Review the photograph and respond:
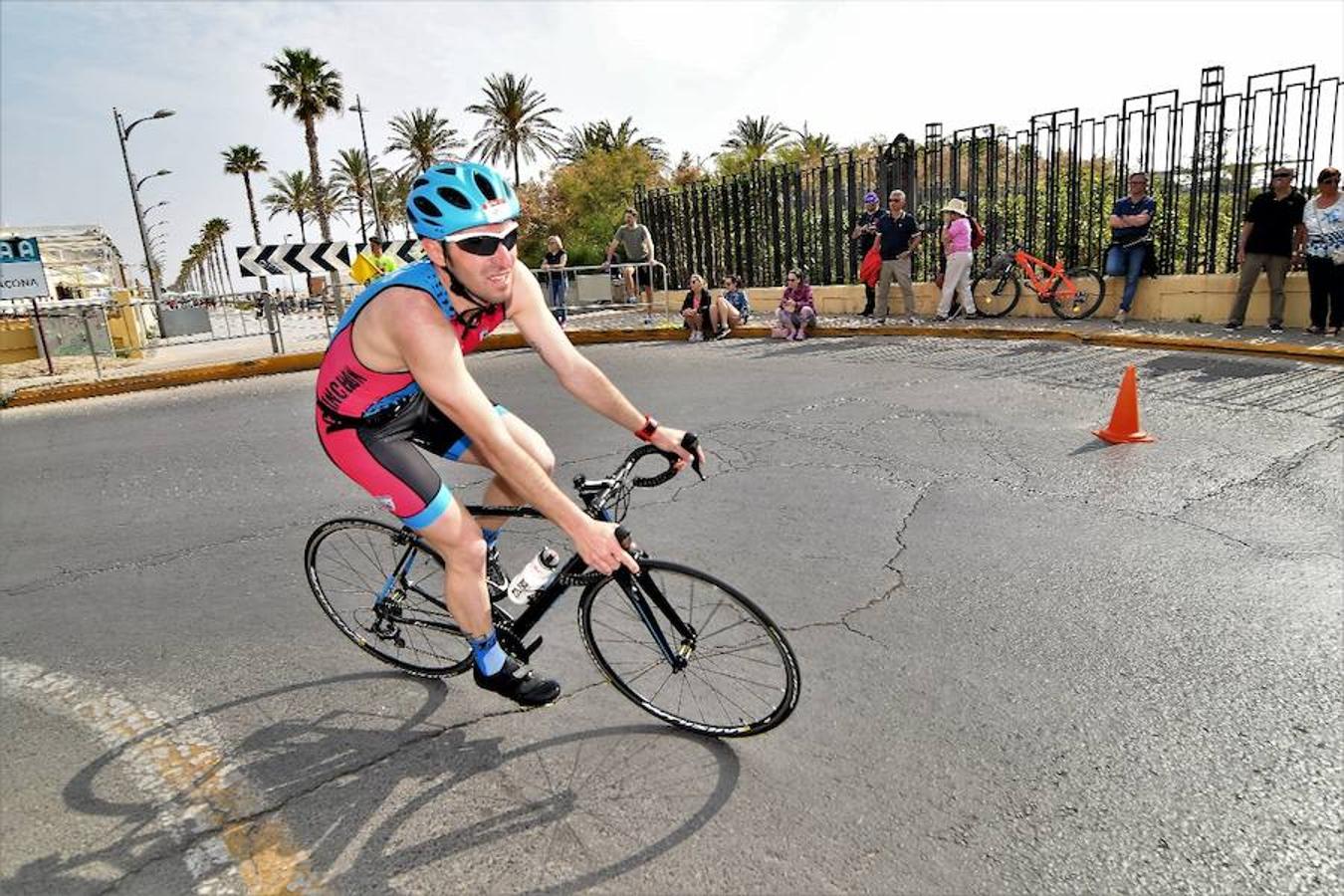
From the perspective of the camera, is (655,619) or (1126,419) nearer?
(655,619)

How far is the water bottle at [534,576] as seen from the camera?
118 inches

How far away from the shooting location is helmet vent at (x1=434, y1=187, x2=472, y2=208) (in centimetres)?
266

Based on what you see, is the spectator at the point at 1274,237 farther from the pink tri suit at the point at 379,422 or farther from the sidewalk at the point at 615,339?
the pink tri suit at the point at 379,422

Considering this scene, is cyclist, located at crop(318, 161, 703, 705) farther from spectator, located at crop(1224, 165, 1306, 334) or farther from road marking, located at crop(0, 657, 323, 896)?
spectator, located at crop(1224, 165, 1306, 334)

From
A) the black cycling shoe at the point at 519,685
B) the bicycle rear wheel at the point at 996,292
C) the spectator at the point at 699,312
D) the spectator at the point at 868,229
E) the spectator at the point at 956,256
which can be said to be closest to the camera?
the black cycling shoe at the point at 519,685

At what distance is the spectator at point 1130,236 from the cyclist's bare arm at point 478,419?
10.9m

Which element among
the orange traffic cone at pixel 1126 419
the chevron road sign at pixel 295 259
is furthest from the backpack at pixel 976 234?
the chevron road sign at pixel 295 259

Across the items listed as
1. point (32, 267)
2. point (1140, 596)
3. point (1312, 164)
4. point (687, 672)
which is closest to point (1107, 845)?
point (687, 672)

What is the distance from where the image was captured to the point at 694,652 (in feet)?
10.3

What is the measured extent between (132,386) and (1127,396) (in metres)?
13.4

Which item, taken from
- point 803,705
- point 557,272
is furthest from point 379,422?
point 557,272

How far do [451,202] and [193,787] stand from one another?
7.07 feet

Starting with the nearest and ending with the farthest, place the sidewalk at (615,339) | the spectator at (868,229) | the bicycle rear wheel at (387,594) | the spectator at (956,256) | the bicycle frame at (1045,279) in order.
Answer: the bicycle rear wheel at (387,594), the sidewalk at (615,339), the bicycle frame at (1045,279), the spectator at (956,256), the spectator at (868,229)

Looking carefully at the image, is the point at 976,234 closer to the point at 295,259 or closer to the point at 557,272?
the point at 557,272
